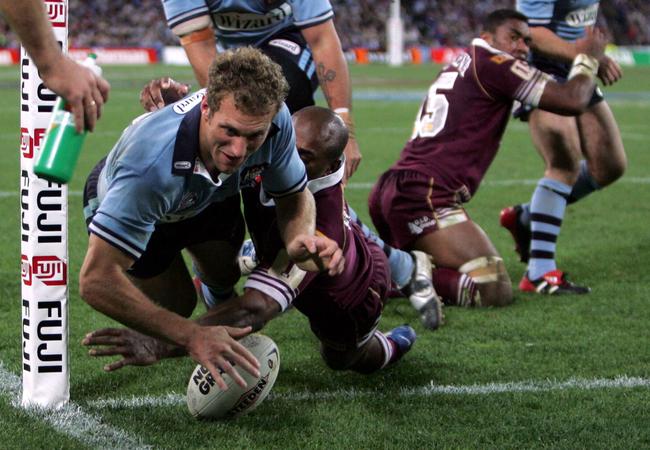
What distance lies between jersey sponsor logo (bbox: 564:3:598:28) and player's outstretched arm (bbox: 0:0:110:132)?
15.6 feet

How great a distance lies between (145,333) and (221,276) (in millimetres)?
1615

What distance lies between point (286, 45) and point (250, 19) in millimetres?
245

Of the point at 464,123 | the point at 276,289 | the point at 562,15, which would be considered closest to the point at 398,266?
the point at 464,123

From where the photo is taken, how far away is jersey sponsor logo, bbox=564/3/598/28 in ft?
23.0

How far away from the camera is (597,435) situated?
12.4 ft

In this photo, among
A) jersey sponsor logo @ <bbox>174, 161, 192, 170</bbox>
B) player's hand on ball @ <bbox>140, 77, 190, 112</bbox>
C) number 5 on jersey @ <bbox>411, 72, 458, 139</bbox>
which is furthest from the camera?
number 5 on jersey @ <bbox>411, 72, 458, 139</bbox>

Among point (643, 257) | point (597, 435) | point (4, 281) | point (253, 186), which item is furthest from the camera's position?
point (643, 257)

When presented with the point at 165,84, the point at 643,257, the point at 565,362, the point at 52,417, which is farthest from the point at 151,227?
the point at 643,257

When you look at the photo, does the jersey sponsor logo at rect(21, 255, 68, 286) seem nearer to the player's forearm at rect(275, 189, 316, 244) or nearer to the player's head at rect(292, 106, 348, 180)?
the player's forearm at rect(275, 189, 316, 244)

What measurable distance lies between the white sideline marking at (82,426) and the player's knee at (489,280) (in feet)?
8.43

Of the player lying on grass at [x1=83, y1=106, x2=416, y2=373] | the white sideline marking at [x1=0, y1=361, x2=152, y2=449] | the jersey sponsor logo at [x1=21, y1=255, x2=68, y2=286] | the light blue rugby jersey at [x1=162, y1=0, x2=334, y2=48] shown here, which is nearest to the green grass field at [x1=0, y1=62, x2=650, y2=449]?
the white sideline marking at [x1=0, y1=361, x2=152, y2=449]

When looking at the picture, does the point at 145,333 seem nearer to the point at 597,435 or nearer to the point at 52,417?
the point at 52,417

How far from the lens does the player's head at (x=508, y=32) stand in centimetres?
615

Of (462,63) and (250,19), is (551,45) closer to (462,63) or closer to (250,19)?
(462,63)
